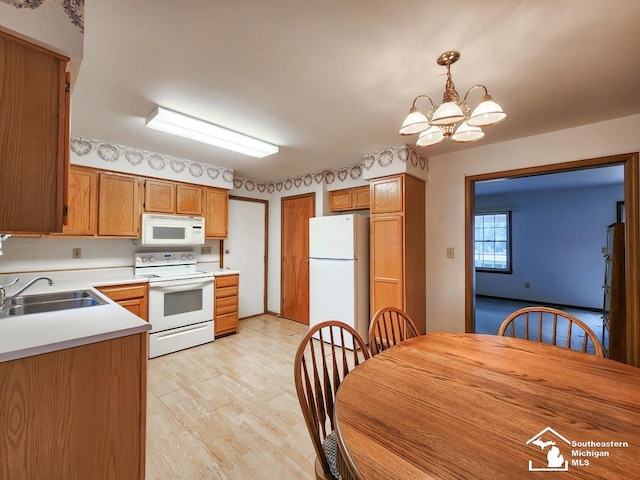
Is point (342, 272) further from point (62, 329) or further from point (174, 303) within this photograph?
point (62, 329)

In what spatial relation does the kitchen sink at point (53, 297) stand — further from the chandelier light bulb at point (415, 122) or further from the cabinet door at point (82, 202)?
the chandelier light bulb at point (415, 122)

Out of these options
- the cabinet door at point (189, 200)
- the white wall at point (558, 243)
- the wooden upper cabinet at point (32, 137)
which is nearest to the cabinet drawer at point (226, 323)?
the cabinet door at point (189, 200)

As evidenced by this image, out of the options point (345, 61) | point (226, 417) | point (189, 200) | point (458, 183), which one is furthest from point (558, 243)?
point (189, 200)

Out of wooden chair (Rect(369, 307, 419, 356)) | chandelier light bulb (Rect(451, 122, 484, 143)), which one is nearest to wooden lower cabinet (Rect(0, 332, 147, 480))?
wooden chair (Rect(369, 307, 419, 356))

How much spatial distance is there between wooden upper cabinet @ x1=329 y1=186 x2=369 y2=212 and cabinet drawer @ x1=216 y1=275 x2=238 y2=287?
1.68m

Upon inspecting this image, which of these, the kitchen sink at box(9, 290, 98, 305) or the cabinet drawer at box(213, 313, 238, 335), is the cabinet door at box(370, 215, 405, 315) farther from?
the kitchen sink at box(9, 290, 98, 305)

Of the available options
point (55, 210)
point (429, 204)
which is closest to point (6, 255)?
point (55, 210)

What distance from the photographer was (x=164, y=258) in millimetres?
3551

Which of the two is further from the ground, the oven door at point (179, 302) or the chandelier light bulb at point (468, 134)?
the chandelier light bulb at point (468, 134)

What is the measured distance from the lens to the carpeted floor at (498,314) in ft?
13.8

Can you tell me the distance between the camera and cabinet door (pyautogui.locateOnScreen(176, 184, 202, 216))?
3490mm

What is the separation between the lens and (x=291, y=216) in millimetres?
4520

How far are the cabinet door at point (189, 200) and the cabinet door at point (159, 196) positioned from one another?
0.07m

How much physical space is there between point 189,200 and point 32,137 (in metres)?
2.49
